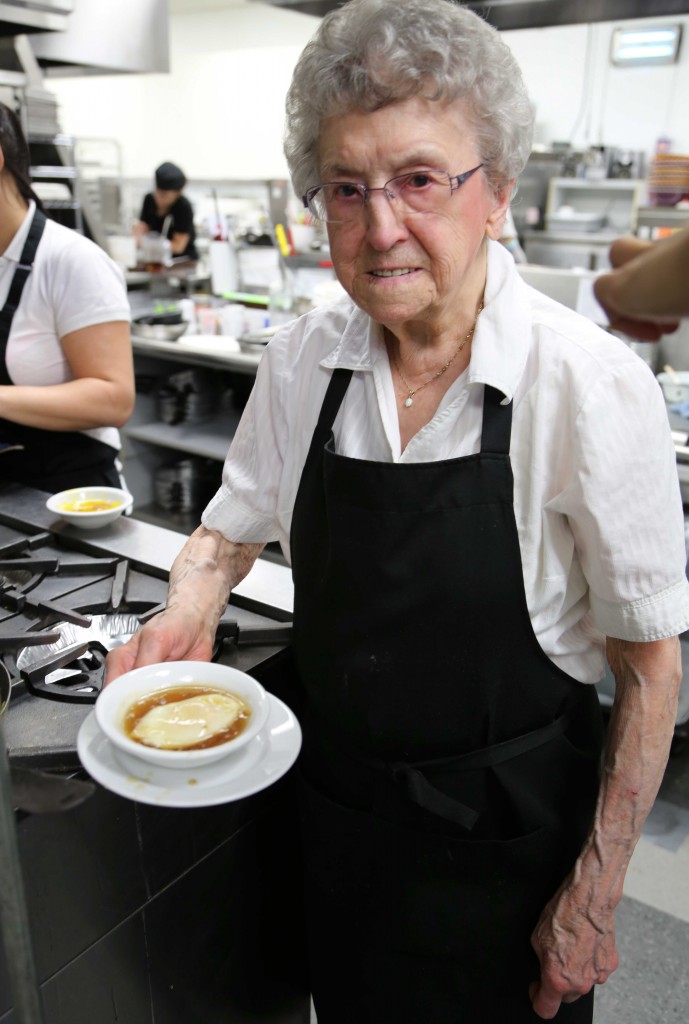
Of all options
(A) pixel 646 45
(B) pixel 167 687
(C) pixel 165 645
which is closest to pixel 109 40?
(C) pixel 165 645

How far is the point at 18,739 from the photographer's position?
3.69 feet

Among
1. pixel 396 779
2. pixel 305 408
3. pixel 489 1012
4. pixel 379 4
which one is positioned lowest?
pixel 489 1012

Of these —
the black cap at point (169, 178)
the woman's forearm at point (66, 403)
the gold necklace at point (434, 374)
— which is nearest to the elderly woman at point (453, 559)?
the gold necklace at point (434, 374)

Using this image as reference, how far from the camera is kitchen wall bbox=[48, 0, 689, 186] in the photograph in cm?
809

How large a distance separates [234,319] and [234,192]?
6815mm

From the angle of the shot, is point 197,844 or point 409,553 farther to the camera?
point 197,844

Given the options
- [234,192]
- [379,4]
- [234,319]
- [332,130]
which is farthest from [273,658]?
[234,192]

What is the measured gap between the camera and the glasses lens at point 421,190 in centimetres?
106

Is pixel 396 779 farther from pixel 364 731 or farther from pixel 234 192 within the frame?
pixel 234 192

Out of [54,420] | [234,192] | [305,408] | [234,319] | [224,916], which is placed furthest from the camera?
[234,192]

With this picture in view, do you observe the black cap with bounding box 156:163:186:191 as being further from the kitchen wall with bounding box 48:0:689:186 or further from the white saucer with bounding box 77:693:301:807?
the white saucer with bounding box 77:693:301:807

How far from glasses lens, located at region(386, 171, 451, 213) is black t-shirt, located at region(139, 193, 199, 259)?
5.87 meters

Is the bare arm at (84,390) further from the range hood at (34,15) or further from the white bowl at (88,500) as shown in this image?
the range hood at (34,15)

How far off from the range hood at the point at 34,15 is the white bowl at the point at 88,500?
2543mm
